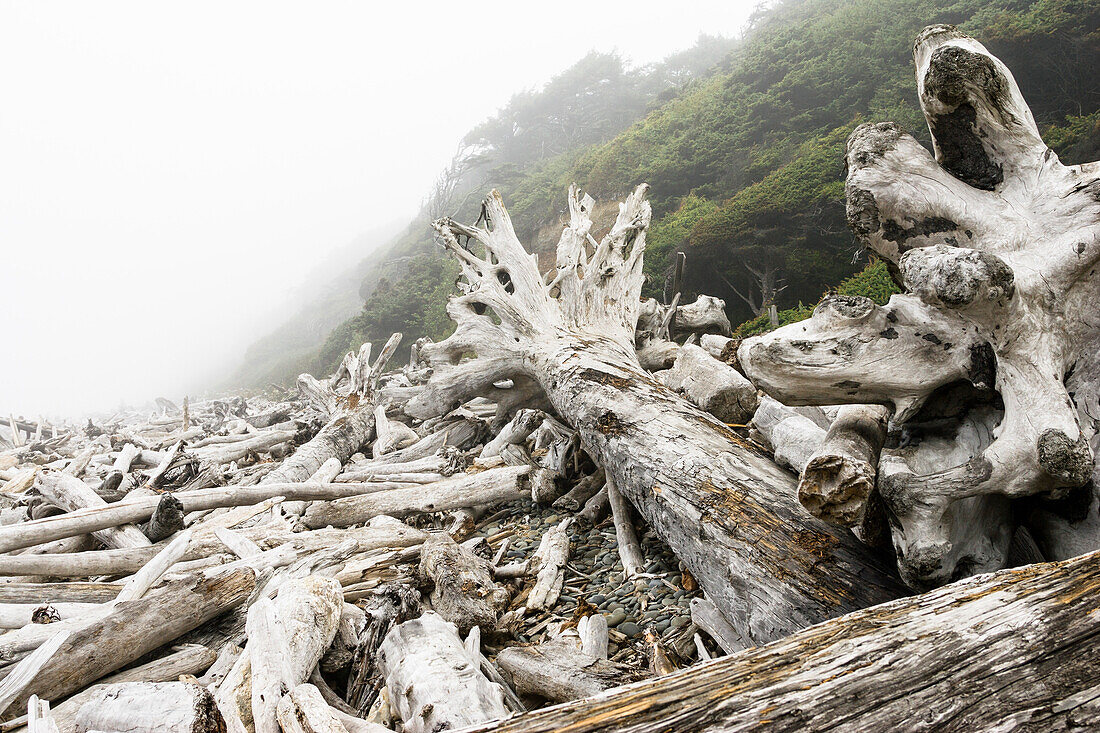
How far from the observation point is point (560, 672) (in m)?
1.87

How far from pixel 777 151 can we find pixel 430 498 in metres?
17.1

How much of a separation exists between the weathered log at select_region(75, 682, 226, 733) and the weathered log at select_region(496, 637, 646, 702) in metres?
0.98

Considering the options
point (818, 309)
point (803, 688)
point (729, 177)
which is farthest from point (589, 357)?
point (729, 177)

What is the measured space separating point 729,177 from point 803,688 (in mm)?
19625

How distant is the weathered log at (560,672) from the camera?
1812mm

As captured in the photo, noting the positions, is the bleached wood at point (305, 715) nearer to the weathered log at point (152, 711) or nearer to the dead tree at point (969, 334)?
the weathered log at point (152, 711)

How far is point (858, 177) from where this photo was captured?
2.10 m

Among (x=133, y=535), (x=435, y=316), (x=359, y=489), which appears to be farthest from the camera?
(x=435, y=316)

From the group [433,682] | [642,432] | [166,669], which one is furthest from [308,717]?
[642,432]

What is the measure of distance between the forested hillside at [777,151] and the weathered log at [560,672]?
8.22 ft

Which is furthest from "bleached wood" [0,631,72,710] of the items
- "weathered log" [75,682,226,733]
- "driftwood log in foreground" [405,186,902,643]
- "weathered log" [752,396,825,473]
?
"weathered log" [752,396,825,473]

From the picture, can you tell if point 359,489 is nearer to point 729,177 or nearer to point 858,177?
point 858,177

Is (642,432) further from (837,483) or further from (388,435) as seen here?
(388,435)

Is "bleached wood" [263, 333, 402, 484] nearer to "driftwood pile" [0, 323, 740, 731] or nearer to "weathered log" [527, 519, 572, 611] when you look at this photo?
"driftwood pile" [0, 323, 740, 731]
